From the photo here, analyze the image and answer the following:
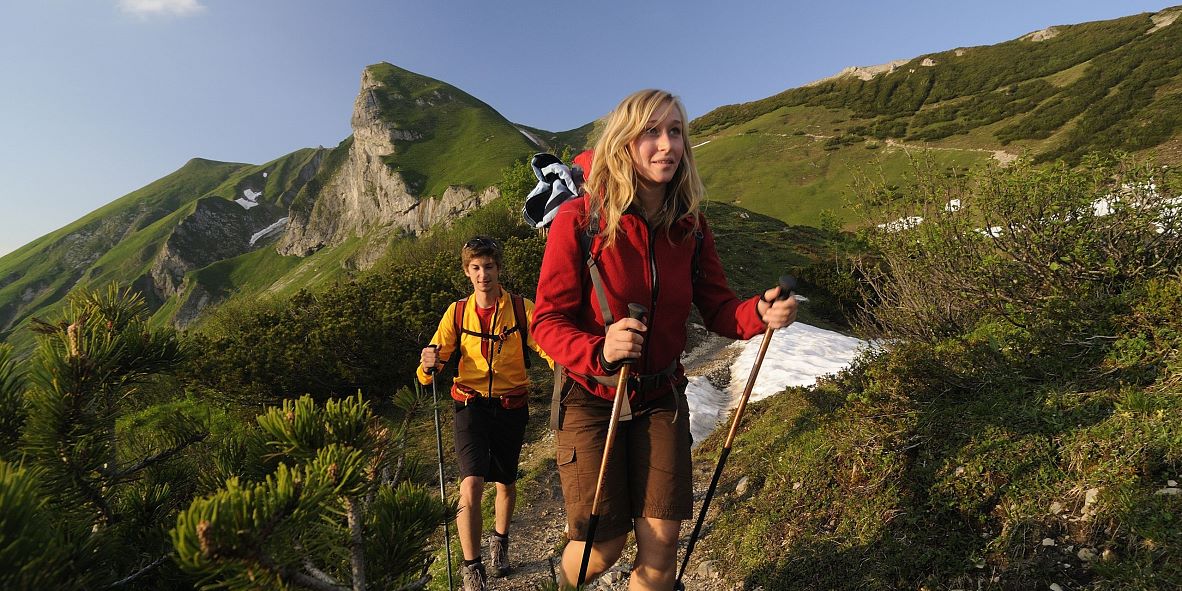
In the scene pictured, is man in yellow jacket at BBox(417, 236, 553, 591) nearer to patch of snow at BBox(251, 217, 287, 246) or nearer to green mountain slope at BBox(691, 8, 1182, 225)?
green mountain slope at BBox(691, 8, 1182, 225)

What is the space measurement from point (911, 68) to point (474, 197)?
71538 millimetres

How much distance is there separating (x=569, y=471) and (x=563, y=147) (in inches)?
3250

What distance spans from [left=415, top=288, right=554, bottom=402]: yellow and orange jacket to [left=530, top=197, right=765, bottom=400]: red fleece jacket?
180 centimetres

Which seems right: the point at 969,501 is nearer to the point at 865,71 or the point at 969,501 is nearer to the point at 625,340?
the point at 625,340

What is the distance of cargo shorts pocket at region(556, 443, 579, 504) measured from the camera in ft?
8.45

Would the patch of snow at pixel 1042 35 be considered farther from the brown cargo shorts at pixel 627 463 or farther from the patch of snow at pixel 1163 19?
the brown cargo shorts at pixel 627 463

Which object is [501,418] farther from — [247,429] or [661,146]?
[247,429]

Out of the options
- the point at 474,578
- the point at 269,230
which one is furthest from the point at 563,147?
the point at 269,230

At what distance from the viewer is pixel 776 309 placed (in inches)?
91.6

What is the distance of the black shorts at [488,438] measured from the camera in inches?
162

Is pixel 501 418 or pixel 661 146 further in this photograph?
pixel 501 418

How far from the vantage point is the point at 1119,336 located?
3756 millimetres

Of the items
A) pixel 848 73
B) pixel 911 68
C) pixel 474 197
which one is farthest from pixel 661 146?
pixel 848 73

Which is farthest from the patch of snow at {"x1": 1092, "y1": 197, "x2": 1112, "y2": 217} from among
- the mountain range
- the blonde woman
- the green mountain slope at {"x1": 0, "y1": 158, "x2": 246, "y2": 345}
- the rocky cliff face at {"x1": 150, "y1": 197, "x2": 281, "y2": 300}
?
the green mountain slope at {"x1": 0, "y1": 158, "x2": 246, "y2": 345}
